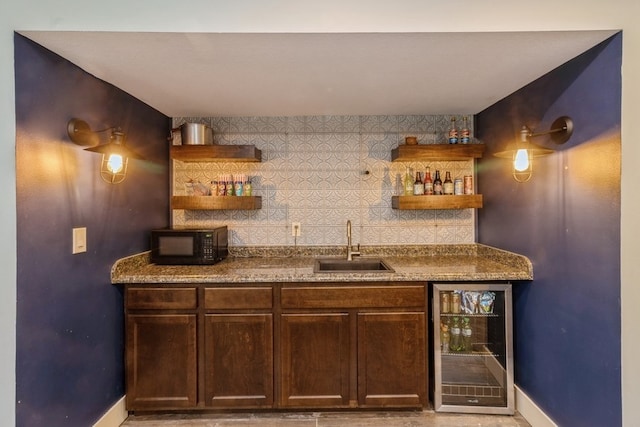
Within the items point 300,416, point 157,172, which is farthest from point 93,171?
point 300,416

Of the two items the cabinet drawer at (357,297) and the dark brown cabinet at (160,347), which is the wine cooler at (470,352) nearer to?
the cabinet drawer at (357,297)

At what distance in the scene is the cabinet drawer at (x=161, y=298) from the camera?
208 centimetres

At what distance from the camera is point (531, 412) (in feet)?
6.68

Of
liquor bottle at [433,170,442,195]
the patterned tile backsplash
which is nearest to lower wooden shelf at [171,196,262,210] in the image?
the patterned tile backsplash

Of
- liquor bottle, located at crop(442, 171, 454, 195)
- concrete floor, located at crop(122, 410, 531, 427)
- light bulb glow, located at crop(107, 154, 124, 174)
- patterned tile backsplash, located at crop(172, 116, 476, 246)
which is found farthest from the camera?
patterned tile backsplash, located at crop(172, 116, 476, 246)

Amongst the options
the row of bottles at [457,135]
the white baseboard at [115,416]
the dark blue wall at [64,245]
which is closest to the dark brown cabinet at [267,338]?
Result: the white baseboard at [115,416]

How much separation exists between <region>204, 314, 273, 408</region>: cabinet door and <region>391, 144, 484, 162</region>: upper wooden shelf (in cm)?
156

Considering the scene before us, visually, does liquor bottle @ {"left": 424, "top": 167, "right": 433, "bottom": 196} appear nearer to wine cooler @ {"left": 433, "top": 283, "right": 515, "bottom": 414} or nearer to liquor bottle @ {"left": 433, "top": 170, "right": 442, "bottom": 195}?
liquor bottle @ {"left": 433, "top": 170, "right": 442, "bottom": 195}

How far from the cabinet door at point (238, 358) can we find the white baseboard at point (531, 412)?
5.27ft

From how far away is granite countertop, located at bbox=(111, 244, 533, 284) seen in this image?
2.06m

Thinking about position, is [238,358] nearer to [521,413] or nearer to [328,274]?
[328,274]

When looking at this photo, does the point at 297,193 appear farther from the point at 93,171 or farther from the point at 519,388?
the point at 519,388

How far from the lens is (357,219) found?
2.81 metres

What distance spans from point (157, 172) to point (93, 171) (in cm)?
74
